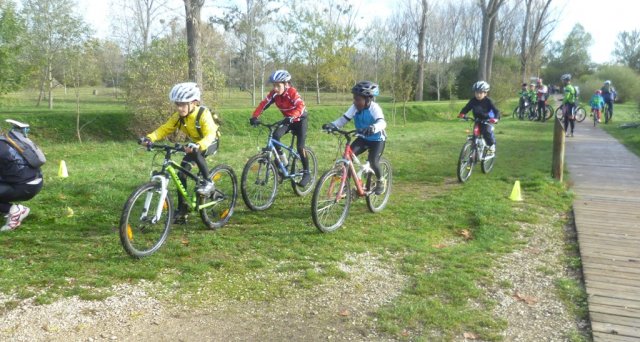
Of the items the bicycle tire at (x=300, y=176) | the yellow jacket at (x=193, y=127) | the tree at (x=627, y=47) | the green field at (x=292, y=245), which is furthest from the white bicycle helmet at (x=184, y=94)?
the tree at (x=627, y=47)

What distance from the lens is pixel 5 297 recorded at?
3.90 metres

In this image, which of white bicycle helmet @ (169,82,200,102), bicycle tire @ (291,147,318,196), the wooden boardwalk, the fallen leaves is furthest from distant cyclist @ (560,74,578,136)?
white bicycle helmet @ (169,82,200,102)

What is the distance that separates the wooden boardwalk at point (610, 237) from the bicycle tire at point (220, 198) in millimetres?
3997

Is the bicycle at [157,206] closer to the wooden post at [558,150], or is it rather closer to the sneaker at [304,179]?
the sneaker at [304,179]

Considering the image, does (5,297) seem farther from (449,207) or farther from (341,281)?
(449,207)

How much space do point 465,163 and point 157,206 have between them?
20.0 ft

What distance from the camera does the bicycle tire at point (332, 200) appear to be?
5555mm

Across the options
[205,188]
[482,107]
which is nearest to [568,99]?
[482,107]

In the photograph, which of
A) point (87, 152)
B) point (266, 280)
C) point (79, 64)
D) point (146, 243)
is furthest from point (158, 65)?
point (266, 280)

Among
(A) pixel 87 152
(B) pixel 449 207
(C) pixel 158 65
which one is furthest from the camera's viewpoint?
(C) pixel 158 65

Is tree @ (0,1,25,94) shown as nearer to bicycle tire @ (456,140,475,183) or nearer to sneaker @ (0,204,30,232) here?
sneaker @ (0,204,30,232)

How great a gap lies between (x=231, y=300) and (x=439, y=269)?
2.12 metres

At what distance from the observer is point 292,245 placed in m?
5.39

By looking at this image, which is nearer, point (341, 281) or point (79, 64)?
point (341, 281)
